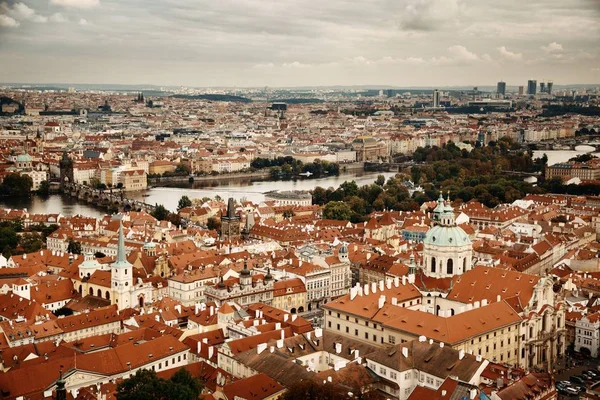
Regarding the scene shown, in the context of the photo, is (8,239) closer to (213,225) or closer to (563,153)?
(213,225)

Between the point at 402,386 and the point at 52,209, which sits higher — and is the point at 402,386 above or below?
above

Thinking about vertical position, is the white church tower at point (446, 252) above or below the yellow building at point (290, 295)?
above

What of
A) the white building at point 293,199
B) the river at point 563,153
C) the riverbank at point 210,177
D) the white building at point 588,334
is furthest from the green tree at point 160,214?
the river at point 563,153

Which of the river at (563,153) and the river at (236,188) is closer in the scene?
the river at (236,188)

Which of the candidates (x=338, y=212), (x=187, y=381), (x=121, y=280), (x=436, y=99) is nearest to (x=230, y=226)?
(x=338, y=212)

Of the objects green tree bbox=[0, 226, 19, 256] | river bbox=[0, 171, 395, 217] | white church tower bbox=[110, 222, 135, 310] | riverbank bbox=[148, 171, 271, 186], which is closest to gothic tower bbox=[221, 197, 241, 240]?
green tree bbox=[0, 226, 19, 256]

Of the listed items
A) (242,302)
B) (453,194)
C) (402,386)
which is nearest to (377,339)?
(402,386)

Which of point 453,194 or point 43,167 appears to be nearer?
point 453,194

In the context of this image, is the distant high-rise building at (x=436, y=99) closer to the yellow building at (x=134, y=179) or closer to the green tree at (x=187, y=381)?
the yellow building at (x=134, y=179)

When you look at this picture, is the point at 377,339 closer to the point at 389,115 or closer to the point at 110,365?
the point at 110,365
